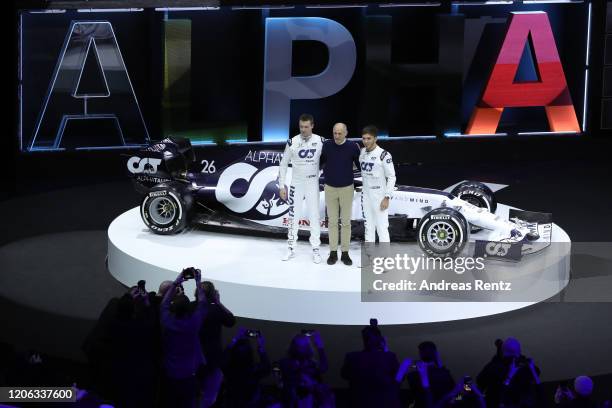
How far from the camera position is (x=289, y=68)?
16938 millimetres

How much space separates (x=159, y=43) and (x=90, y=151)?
7.06 ft

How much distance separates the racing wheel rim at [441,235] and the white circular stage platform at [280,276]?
0.69m

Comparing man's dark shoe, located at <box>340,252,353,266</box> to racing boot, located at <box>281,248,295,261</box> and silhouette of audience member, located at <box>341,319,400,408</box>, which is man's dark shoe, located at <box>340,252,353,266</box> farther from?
silhouette of audience member, located at <box>341,319,400,408</box>

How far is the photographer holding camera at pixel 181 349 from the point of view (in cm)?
719

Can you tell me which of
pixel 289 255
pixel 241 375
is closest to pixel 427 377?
pixel 241 375

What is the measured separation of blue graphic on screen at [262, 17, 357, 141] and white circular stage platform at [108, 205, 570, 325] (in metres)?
5.52

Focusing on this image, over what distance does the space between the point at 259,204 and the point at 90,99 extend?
6.18 metres

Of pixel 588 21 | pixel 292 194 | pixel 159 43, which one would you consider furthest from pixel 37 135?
pixel 588 21

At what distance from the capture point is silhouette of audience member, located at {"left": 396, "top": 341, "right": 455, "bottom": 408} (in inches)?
272

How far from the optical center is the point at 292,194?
10.7m

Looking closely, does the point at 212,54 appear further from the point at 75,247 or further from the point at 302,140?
the point at 302,140

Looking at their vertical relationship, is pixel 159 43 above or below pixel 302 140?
above

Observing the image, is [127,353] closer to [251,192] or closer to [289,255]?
[289,255]

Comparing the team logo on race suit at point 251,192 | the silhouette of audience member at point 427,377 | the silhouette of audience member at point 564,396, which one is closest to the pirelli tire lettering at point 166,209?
the team logo on race suit at point 251,192
